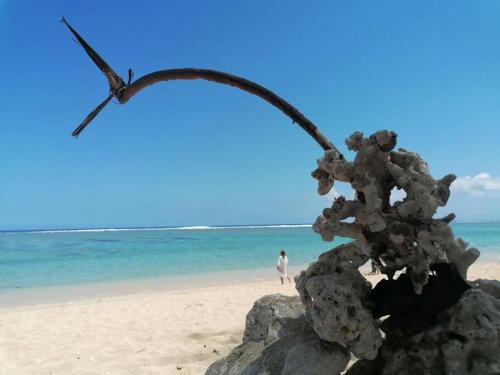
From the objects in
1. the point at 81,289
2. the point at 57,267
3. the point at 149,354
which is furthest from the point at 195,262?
the point at 149,354

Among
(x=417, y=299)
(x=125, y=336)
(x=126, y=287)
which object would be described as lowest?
(x=126, y=287)

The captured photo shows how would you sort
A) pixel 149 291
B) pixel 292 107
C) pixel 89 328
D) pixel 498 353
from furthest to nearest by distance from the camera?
1. pixel 149 291
2. pixel 89 328
3. pixel 292 107
4. pixel 498 353

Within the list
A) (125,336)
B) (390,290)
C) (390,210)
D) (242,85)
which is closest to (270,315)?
(390,290)

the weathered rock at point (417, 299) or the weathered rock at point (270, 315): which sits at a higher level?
the weathered rock at point (417, 299)

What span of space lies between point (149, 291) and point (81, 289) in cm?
343

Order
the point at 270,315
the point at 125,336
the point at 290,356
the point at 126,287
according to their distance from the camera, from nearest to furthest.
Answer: the point at 290,356 < the point at 270,315 < the point at 125,336 < the point at 126,287

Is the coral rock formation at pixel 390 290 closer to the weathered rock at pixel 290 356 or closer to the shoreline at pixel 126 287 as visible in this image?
the weathered rock at pixel 290 356

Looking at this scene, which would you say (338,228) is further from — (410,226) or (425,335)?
(425,335)

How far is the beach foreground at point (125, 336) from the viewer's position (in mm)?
6949

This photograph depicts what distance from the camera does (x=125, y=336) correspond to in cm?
879

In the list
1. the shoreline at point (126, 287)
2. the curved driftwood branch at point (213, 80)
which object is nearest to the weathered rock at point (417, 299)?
the curved driftwood branch at point (213, 80)

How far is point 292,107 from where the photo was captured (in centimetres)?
403

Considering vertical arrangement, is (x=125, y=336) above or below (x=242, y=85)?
below

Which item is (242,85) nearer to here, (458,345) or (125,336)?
(458,345)
